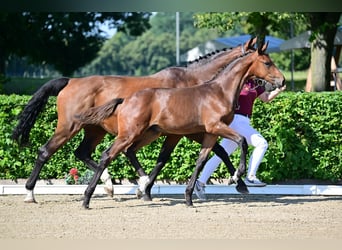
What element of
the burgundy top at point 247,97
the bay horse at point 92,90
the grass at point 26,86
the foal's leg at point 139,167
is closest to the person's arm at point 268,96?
the burgundy top at point 247,97

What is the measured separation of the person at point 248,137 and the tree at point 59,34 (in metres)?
14.4

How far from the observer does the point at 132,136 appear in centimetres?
827

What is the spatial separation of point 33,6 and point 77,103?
195 inches

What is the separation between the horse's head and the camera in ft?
27.9

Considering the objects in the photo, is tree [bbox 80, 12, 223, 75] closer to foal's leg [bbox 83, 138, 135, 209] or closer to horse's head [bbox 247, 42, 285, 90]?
horse's head [bbox 247, 42, 285, 90]

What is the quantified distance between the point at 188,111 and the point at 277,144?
2323mm

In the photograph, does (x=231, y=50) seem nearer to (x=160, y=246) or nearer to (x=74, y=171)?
(x=74, y=171)

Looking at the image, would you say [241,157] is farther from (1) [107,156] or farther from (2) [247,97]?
(1) [107,156]

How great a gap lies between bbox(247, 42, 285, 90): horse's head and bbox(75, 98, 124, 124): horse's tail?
163cm

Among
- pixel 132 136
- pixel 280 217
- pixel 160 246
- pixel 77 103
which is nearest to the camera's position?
pixel 160 246

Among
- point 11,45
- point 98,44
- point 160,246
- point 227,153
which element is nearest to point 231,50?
point 227,153

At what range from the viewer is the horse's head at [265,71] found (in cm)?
851

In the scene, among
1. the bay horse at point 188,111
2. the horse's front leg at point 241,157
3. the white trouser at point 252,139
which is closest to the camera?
the horse's front leg at point 241,157

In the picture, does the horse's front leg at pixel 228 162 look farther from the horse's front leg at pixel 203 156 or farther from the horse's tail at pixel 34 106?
the horse's tail at pixel 34 106
